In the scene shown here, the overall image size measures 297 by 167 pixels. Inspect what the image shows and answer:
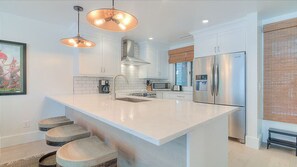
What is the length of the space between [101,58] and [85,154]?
2672 mm

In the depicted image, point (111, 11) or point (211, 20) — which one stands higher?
point (211, 20)

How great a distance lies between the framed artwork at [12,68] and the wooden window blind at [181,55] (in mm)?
3685

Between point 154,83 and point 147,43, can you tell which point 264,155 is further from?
Answer: point 147,43

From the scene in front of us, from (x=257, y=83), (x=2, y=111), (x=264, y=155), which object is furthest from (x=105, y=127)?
(x=257, y=83)

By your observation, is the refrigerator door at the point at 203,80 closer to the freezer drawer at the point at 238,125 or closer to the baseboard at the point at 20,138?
the freezer drawer at the point at 238,125

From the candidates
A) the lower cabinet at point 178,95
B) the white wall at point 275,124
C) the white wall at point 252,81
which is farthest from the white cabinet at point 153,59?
the white wall at point 275,124

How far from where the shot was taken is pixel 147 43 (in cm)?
441

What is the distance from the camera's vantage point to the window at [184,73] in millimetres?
4623

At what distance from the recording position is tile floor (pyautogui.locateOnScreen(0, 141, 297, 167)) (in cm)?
210

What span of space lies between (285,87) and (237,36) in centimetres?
124

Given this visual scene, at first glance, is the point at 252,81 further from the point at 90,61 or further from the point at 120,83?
the point at 90,61

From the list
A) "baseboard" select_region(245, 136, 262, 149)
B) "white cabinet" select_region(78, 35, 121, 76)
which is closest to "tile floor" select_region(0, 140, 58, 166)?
"white cabinet" select_region(78, 35, 121, 76)

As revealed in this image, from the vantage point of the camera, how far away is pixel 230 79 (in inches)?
114

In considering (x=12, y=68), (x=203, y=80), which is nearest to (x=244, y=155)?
(x=203, y=80)
